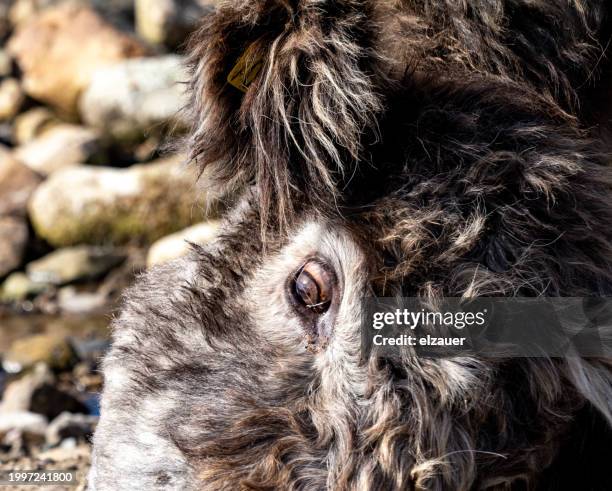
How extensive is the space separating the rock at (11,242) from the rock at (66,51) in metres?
3.87

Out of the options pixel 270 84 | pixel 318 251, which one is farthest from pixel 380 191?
pixel 270 84

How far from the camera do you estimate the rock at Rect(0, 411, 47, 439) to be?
21.5 feet

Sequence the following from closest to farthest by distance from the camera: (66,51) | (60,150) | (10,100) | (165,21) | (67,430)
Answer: (67,430), (60,150), (66,51), (165,21), (10,100)

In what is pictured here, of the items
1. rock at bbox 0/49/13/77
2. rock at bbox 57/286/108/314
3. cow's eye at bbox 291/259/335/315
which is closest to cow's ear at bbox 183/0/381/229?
cow's eye at bbox 291/259/335/315

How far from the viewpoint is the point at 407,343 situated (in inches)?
95.8

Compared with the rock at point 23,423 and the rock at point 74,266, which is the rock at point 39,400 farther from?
the rock at point 74,266

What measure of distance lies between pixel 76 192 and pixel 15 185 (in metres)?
1.26

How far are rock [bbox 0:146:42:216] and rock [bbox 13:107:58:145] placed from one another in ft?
7.53

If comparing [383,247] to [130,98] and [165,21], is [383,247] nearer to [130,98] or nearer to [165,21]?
[130,98]

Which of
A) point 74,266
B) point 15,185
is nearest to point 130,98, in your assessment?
point 15,185

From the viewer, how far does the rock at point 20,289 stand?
521 inches

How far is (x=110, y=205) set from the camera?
45.5ft

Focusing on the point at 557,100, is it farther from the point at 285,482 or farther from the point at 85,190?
the point at 85,190

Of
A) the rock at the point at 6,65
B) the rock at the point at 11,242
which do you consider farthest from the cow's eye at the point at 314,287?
the rock at the point at 6,65
